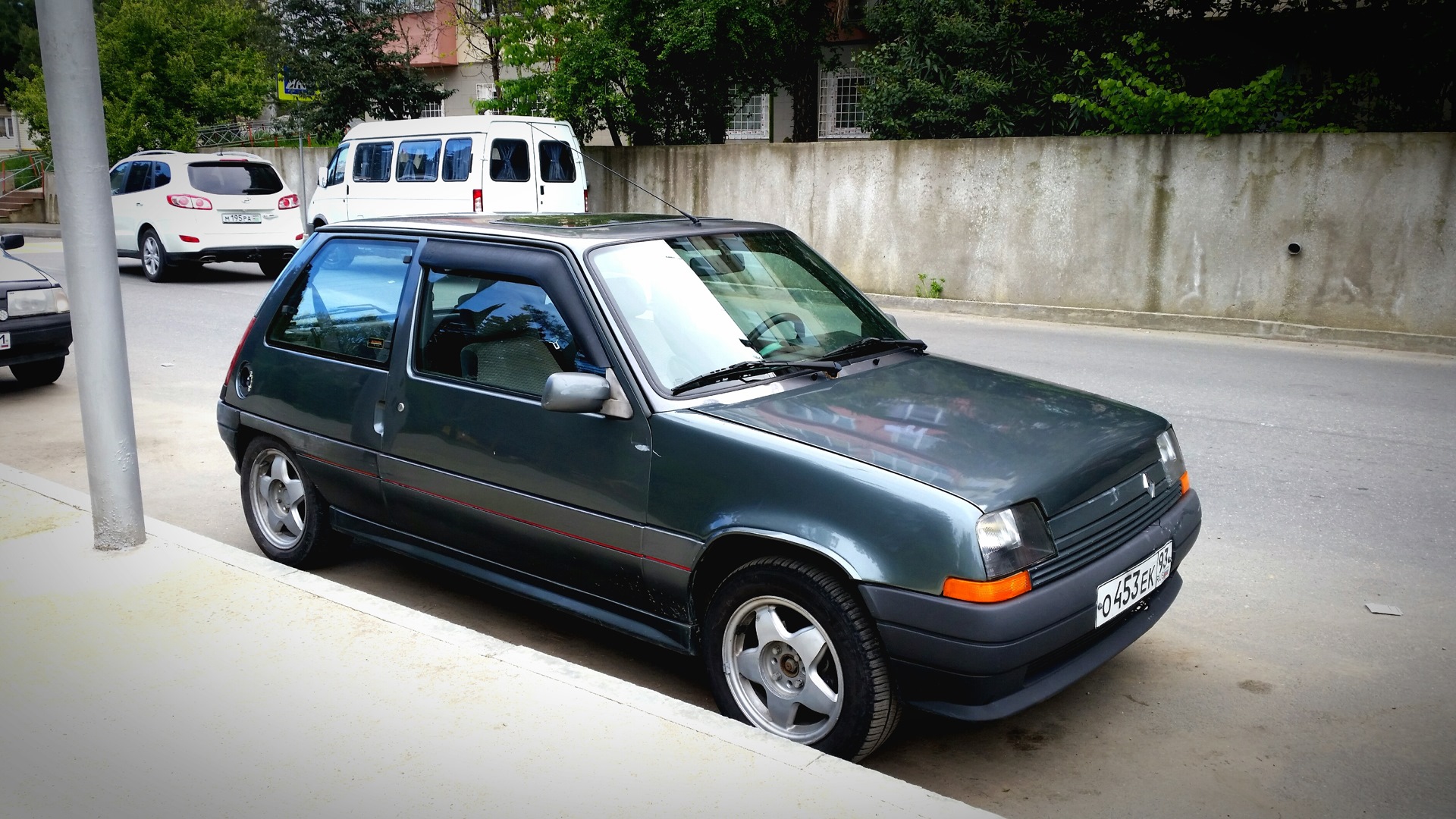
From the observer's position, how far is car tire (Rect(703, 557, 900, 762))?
3.35m

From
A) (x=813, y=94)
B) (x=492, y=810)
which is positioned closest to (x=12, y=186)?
(x=813, y=94)

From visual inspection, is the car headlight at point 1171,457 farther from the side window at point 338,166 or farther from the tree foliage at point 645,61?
the side window at point 338,166

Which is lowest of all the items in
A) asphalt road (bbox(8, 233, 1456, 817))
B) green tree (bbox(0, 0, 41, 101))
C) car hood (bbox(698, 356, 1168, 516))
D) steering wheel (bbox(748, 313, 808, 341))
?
asphalt road (bbox(8, 233, 1456, 817))

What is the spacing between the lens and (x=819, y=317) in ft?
15.3

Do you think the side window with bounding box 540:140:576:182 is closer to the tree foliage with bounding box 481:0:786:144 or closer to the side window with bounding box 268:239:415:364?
the tree foliage with bounding box 481:0:786:144

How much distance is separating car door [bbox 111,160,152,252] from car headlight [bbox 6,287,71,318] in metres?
9.10

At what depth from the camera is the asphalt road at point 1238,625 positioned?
138 inches

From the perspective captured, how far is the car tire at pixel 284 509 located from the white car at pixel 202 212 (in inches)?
513

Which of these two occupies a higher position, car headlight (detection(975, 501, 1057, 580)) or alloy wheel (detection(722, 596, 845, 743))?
car headlight (detection(975, 501, 1057, 580))

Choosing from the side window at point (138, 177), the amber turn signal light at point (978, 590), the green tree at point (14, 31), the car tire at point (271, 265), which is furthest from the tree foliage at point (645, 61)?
the green tree at point (14, 31)

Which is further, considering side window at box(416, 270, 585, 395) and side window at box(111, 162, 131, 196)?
side window at box(111, 162, 131, 196)

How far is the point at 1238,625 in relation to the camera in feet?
15.3

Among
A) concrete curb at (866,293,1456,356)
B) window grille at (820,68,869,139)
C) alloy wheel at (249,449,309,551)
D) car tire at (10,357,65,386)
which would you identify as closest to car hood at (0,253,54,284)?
car tire at (10,357,65,386)

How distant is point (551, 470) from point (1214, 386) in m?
7.12
